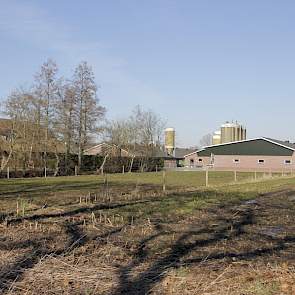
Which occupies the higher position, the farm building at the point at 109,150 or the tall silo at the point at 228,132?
the tall silo at the point at 228,132

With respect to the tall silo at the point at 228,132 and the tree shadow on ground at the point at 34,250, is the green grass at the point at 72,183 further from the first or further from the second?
the tall silo at the point at 228,132

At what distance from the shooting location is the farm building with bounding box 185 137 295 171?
67.0m

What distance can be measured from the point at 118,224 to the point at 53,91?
1603 inches

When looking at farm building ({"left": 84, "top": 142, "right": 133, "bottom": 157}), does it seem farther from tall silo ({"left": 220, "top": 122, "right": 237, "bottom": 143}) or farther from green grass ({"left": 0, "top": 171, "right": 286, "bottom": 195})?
tall silo ({"left": 220, "top": 122, "right": 237, "bottom": 143})

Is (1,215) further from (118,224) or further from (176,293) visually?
(176,293)

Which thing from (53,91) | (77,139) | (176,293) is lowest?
(176,293)

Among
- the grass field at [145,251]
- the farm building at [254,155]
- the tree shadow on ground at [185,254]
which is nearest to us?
the grass field at [145,251]

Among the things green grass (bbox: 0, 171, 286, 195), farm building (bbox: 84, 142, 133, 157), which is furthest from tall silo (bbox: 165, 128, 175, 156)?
green grass (bbox: 0, 171, 286, 195)

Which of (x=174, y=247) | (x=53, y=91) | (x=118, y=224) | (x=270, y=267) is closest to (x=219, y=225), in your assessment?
(x=118, y=224)

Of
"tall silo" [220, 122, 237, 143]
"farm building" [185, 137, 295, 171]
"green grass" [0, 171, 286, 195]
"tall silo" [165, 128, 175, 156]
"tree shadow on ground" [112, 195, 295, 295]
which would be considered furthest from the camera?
"tall silo" [165, 128, 175, 156]

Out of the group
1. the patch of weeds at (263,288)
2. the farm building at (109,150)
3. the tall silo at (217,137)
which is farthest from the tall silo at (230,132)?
the patch of weeds at (263,288)

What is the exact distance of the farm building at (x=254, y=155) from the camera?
67.0 m

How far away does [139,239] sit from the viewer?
8867 millimetres

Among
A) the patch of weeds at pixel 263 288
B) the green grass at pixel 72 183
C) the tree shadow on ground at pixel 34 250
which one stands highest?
the green grass at pixel 72 183
